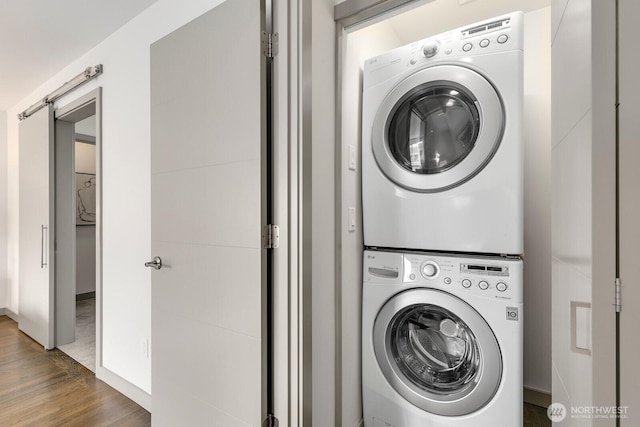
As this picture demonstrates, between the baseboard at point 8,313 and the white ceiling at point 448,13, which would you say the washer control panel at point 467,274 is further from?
the baseboard at point 8,313

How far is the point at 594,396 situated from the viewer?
60cm

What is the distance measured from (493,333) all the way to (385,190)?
2.61 feet

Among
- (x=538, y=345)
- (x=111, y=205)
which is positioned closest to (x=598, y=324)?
(x=538, y=345)

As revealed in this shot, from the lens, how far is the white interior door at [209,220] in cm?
127

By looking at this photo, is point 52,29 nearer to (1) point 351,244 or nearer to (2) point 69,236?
(2) point 69,236

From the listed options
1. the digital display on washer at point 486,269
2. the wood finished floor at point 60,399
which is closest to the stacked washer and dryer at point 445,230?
the digital display on washer at point 486,269

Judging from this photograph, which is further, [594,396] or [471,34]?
[471,34]

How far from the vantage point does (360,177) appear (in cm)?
171

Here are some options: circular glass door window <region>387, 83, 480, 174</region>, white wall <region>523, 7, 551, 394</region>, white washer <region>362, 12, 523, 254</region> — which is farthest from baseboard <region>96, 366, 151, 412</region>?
white wall <region>523, 7, 551, 394</region>

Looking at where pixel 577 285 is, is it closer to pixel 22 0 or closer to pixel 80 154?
pixel 22 0

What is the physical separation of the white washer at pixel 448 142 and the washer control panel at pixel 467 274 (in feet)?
0.18

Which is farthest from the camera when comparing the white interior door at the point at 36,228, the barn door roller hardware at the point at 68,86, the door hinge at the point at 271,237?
the white interior door at the point at 36,228

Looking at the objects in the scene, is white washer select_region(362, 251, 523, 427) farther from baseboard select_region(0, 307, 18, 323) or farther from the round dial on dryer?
baseboard select_region(0, 307, 18, 323)

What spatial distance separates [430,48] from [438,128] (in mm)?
377
